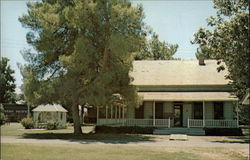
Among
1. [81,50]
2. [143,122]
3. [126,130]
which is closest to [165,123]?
[143,122]

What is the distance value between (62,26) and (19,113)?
3151 centimetres

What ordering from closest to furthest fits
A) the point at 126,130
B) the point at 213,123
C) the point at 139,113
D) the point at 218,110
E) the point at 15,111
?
the point at 126,130 < the point at 213,123 < the point at 218,110 < the point at 139,113 < the point at 15,111

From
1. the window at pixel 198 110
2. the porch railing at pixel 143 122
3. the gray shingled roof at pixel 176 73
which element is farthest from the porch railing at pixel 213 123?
the gray shingled roof at pixel 176 73

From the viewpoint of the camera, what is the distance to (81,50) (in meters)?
23.2

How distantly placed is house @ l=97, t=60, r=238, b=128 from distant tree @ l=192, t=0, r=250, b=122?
14.7ft

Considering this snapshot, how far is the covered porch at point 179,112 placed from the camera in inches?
1171

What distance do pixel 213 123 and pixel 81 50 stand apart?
14.2 m

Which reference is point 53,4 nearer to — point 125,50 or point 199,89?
point 125,50

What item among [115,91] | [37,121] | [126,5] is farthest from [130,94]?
[37,121]

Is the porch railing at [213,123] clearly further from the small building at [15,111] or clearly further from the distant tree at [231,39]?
the small building at [15,111]

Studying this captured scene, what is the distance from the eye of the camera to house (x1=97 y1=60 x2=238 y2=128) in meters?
30.0

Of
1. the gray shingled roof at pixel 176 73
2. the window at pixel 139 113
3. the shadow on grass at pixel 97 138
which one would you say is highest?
the gray shingled roof at pixel 176 73

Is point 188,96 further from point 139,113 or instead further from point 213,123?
point 139,113

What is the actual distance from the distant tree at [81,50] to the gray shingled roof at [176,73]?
8261 millimetres
